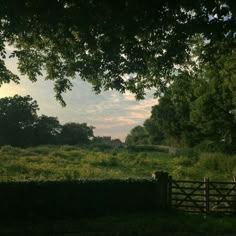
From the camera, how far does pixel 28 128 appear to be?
3984 inches

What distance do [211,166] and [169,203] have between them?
25.3 m

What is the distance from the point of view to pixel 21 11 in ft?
33.5

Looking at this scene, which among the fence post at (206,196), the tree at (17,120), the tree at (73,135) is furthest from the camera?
the tree at (73,135)

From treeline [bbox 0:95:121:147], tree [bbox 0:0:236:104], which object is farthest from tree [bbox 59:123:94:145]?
tree [bbox 0:0:236:104]

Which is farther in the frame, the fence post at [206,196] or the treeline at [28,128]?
the treeline at [28,128]

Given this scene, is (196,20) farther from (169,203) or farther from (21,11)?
(169,203)

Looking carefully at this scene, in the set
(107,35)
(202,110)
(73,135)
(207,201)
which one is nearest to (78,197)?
(207,201)

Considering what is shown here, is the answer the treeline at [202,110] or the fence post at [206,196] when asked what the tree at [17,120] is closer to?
the treeline at [202,110]

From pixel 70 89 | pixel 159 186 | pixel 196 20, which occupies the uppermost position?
pixel 196 20

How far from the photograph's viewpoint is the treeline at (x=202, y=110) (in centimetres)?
1662

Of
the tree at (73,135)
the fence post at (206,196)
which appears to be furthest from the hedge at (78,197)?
the tree at (73,135)

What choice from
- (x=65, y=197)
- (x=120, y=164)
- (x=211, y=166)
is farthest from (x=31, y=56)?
(x=211, y=166)

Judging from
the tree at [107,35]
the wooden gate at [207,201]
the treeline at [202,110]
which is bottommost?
the wooden gate at [207,201]

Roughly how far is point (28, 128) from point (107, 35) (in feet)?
302
